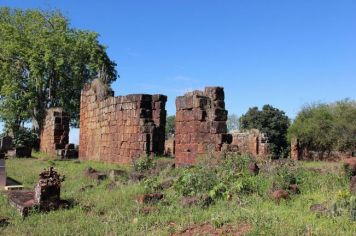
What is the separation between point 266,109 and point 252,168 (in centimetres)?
4310

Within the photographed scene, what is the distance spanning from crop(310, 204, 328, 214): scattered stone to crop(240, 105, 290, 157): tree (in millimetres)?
42413

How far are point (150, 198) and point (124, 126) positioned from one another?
8579 millimetres

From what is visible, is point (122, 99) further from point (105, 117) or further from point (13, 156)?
point (13, 156)

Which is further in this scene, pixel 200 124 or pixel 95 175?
pixel 200 124

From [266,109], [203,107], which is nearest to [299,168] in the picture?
[203,107]

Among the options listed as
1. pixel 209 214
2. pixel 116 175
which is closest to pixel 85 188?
pixel 116 175

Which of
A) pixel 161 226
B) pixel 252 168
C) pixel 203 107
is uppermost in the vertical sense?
pixel 203 107

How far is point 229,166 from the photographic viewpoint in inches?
352

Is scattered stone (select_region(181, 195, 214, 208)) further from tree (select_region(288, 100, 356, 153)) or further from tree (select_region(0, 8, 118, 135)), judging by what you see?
tree (select_region(288, 100, 356, 153))

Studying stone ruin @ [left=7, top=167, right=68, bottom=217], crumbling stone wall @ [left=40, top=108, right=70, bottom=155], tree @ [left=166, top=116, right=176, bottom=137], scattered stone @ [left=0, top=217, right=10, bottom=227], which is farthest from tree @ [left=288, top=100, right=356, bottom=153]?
scattered stone @ [left=0, top=217, right=10, bottom=227]

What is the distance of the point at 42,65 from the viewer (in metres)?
34.6

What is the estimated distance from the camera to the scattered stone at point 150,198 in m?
7.67

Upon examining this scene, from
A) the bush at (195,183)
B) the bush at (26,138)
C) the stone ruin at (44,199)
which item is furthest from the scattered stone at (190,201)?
the bush at (26,138)

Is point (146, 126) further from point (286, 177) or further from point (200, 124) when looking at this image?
point (286, 177)
